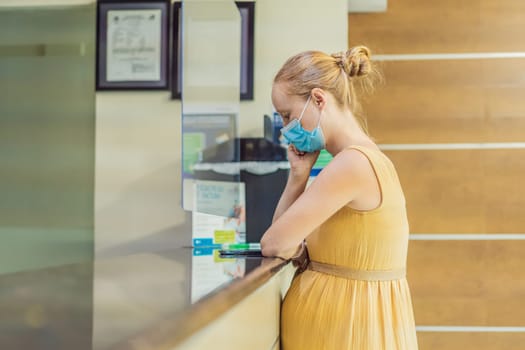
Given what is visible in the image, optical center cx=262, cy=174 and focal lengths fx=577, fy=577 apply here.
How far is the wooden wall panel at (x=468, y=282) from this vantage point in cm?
248

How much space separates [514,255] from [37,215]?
6.93 ft

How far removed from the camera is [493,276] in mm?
2490

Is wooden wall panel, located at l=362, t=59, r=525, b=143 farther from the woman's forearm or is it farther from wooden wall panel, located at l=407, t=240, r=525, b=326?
the woman's forearm

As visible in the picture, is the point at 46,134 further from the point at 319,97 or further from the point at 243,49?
the point at 319,97

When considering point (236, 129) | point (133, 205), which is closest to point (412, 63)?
point (236, 129)

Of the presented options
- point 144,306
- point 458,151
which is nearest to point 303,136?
point 144,306

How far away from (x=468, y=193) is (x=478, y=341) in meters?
0.63

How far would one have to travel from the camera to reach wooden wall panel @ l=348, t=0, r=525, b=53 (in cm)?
252

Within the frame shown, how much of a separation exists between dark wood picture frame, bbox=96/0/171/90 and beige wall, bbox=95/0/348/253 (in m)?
0.04

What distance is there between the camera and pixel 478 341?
2471mm

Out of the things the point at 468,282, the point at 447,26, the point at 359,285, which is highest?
the point at 447,26

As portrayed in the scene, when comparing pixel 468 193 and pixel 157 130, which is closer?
pixel 157 130

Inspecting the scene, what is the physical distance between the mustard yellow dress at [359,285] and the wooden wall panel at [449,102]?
139 centimetres

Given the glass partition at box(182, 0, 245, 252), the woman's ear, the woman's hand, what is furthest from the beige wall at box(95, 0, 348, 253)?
the woman's ear
